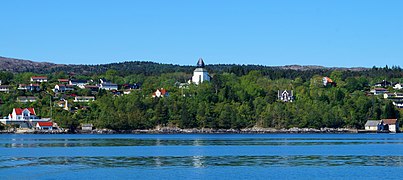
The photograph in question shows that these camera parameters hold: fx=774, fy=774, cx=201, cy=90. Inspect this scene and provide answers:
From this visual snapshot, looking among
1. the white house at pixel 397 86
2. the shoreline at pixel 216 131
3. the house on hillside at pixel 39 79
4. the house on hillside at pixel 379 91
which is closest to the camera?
the shoreline at pixel 216 131

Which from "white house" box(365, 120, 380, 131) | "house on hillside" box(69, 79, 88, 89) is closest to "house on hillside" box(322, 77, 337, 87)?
"white house" box(365, 120, 380, 131)

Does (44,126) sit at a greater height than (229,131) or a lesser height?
greater

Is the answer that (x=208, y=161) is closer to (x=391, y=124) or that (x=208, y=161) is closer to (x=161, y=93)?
(x=391, y=124)

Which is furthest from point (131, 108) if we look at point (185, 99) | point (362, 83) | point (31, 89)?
point (362, 83)

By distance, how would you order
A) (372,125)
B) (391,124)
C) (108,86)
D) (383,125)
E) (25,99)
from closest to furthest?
(391,124) < (383,125) < (372,125) < (25,99) < (108,86)

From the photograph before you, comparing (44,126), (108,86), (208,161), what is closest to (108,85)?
(108,86)

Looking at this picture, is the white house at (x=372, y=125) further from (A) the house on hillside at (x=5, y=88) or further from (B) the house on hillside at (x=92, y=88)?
(A) the house on hillside at (x=5, y=88)

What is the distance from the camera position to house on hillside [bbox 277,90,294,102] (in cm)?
13825

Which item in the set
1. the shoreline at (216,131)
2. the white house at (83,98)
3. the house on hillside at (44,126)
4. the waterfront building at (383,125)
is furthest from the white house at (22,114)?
the waterfront building at (383,125)

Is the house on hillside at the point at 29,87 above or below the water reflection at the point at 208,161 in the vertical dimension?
above

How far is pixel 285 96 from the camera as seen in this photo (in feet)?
461

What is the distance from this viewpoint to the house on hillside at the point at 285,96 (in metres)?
138

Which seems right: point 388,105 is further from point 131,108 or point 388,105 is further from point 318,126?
point 131,108

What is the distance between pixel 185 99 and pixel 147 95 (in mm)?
10963
